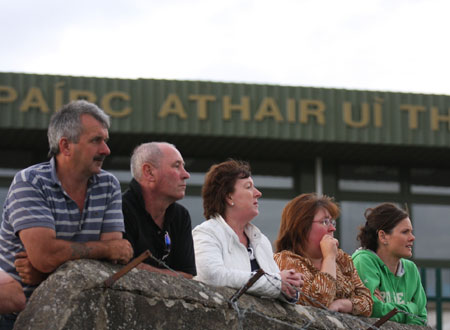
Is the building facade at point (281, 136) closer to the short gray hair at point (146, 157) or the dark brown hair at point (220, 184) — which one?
the dark brown hair at point (220, 184)

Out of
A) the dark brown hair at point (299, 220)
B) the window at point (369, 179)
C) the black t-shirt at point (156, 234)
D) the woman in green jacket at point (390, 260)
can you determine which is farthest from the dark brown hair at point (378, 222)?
the window at point (369, 179)

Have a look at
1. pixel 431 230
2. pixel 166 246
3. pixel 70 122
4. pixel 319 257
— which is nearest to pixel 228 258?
pixel 166 246

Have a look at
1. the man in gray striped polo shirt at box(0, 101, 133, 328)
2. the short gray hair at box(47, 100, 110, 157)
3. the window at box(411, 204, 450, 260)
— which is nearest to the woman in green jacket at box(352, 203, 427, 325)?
the man in gray striped polo shirt at box(0, 101, 133, 328)

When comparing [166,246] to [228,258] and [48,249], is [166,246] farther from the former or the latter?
[48,249]

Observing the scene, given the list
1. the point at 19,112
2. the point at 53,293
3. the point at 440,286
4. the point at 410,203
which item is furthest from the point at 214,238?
the point at 410,203

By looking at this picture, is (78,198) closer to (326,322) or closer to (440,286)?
(326,322)

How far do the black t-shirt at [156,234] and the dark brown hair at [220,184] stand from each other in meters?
0.49

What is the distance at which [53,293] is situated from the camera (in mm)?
3219

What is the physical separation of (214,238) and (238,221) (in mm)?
299

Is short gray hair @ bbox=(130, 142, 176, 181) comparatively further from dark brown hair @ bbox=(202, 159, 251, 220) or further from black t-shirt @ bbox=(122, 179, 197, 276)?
dark brown hair @ bbox=(202, 159, 251, 220)

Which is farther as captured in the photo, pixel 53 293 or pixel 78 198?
pixel 78 198

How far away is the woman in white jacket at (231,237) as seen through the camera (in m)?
4.33

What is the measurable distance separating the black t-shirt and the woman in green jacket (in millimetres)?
1755

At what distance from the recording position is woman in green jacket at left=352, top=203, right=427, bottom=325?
5686mm
